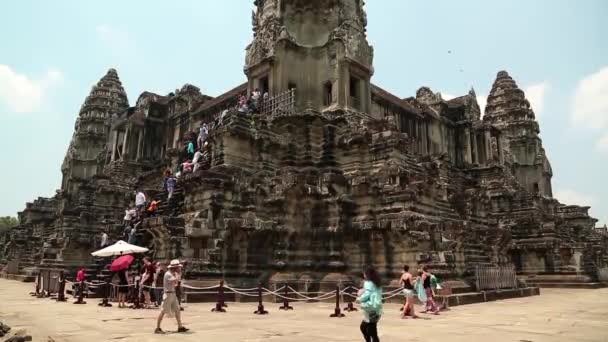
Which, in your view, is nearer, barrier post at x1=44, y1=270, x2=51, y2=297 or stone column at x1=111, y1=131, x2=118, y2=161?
barrier post at x1=44, y1=270, x2=51, y2=297

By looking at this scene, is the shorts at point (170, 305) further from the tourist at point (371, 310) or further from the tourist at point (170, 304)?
the tourist at point (371, 310)

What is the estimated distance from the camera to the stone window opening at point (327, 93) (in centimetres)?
2391

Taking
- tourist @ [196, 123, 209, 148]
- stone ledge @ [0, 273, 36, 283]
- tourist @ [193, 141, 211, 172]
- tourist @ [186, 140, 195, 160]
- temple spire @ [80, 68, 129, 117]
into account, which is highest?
temple spire @ [80, 68, 129, 117]

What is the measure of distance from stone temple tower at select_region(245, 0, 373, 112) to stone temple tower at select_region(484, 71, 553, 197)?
102 feet

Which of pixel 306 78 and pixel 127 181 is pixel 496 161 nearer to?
pixel 306 78

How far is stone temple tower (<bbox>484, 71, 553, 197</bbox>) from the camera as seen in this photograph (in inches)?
1972

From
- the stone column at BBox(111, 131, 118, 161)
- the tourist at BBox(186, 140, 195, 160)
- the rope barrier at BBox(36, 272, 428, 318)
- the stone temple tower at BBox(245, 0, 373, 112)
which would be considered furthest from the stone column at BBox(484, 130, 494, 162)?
the stone column at BBox(111, 131, 118, 161)

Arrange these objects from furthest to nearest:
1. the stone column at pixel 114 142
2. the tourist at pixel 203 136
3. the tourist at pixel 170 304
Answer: the stone column at pixel 114 142, the tourist at pixel 203 136, the tourist at pixel 170 304

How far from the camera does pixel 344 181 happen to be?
20.1 metres

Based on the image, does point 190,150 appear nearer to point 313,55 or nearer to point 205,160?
point 205,160

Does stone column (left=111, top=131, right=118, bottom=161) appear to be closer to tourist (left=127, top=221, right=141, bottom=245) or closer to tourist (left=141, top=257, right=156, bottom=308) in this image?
tourist (left=127, top=221, right=141, bottom=245)

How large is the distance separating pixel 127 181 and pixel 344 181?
24.7 m

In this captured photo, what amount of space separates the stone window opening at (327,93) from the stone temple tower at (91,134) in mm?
36026

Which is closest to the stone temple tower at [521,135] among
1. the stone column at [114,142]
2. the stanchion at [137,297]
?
the stone column at [114,142]
